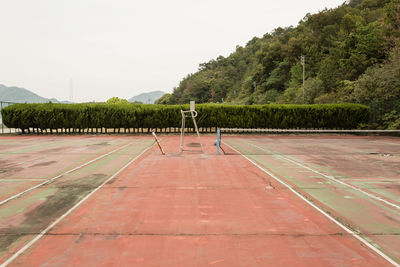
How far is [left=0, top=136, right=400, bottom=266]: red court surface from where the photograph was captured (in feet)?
12.0

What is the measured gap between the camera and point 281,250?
383 centimetres

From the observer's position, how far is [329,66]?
50656 mm

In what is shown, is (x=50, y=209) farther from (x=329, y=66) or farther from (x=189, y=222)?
(x=329, y=66)

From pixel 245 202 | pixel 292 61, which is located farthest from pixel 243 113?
pixel 292 61

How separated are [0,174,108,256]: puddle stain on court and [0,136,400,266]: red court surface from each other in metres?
0.02

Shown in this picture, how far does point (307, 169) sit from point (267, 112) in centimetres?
1784

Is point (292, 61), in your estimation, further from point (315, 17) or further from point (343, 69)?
point (343, 69)

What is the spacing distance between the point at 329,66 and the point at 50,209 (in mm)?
54970

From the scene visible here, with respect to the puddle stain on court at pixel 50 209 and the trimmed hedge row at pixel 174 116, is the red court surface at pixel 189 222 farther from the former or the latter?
the trimmed hedge row at pixel 174 116

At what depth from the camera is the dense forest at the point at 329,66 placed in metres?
26.2

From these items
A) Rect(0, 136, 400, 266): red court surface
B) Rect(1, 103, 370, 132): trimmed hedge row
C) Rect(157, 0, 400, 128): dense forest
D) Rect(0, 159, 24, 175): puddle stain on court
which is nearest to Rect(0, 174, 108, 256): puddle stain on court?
Rect(0, 136, 400, 266): red court surface

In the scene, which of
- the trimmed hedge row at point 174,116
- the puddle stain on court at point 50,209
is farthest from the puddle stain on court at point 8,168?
the trimmed hedge row at point 174,116

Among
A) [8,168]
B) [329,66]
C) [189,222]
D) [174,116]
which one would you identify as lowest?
[189,222]

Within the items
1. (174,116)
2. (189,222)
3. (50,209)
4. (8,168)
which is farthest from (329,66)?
(50,209)
